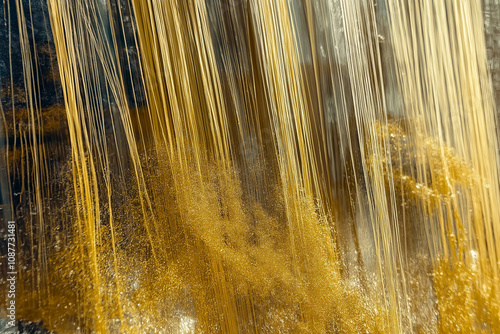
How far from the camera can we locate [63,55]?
756 mm

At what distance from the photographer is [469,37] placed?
0.71 metres

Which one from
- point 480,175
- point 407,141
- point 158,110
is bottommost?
point 480,175

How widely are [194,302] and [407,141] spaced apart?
736 mm

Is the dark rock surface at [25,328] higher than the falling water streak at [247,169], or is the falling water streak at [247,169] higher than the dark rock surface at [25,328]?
the falling water streak at [247,169]

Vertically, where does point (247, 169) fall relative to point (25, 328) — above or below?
above

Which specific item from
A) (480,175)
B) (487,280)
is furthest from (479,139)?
(487,280)

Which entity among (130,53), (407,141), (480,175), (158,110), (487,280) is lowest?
(487,280)

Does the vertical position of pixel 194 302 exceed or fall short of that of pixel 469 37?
it falls short

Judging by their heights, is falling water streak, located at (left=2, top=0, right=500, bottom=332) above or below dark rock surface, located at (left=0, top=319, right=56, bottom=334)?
above

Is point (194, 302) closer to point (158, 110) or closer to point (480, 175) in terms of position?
point (158, 110)

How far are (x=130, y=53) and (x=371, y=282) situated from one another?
93 cm

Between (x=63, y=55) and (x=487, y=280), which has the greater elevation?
(x=63, y=55)

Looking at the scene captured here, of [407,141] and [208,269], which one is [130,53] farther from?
[407,141]

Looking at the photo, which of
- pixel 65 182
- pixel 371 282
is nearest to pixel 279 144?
pixel 371 282
